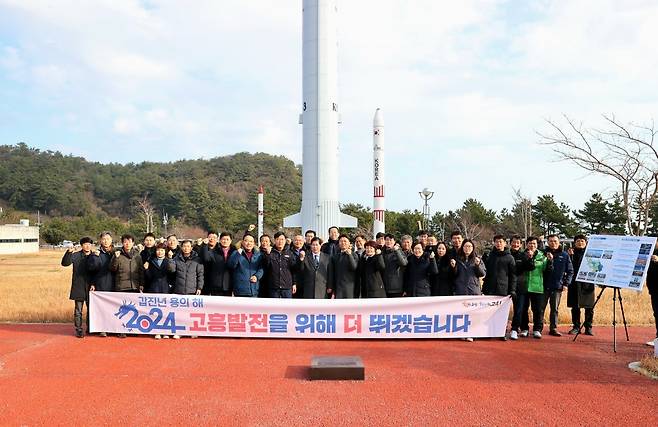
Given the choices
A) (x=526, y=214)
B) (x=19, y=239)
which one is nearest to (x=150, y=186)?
(x=19, y=239)

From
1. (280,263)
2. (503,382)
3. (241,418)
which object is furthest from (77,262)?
(503,382)

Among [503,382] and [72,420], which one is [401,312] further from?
[72,420]

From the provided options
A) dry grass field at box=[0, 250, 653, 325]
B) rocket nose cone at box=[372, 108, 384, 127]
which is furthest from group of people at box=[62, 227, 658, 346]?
rocket nose cone at box=[372, 108, 384, 127]

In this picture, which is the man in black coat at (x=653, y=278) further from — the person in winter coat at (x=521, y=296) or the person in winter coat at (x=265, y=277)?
the person in winter coat at (x=265, y=277)

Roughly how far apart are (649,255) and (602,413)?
3.19 m

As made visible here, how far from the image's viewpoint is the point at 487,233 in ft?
134

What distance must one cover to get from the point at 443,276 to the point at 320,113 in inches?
447

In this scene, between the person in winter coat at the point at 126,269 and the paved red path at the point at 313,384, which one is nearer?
the paved red path at the point at 313,384

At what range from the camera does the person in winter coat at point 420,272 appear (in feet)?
28.7

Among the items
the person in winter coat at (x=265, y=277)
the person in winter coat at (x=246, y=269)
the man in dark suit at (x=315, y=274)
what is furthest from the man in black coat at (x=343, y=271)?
the person in winter coat at (x=246, y=269)

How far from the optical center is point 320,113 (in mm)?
19016

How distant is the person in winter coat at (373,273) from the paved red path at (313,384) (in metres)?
0.94

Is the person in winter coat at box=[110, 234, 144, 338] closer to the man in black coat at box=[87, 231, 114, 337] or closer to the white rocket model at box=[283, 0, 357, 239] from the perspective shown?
the man in black coat at box=[87, 231, 114, 337]

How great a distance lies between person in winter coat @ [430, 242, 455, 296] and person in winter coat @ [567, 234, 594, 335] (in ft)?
6.85
